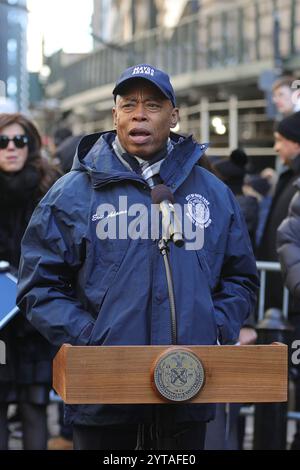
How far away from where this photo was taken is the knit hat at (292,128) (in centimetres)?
705

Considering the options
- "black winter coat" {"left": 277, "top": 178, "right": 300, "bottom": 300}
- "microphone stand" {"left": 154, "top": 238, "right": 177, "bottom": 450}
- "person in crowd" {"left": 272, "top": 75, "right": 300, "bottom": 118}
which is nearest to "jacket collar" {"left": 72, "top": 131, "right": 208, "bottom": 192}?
"microphone stand" {"left": 154, "top": 238, "right": 177, "bottom": 450}

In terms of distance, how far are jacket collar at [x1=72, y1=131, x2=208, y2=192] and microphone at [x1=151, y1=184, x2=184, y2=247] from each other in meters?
0.16

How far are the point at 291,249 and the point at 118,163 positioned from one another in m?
1.84

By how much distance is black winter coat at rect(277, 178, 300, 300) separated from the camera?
5.85m

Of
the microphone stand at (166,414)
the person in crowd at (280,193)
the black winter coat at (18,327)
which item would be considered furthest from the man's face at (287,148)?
the microphone stand at (166,414)

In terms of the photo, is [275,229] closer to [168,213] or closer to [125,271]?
[125,271]

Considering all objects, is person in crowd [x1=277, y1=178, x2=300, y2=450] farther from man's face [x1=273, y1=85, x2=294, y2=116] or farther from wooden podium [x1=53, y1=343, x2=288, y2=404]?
man's face [x1=273, y1=85, x2=294, y2=116]

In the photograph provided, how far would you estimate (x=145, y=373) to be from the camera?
3713 millimetres

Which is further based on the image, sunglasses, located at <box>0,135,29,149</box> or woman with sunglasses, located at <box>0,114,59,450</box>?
sunglasses, located at <box>0,135,29,149</box>

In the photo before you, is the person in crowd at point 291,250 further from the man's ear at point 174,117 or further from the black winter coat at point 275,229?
the man's ear at point 174,117

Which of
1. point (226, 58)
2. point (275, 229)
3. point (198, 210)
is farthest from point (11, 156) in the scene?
point (226, 58)
